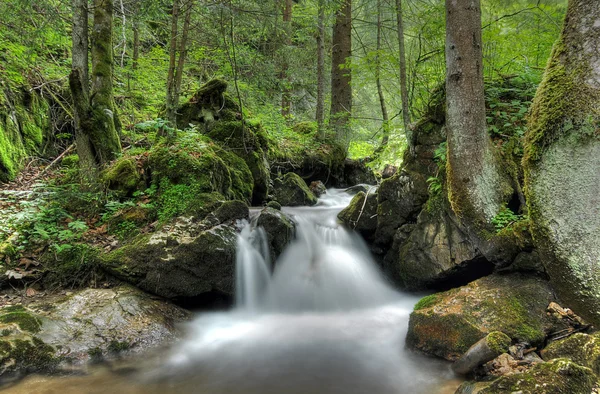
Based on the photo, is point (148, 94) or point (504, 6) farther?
point (148, 94)

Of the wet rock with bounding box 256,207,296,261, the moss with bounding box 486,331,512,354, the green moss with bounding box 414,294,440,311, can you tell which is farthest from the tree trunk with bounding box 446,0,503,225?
the wet rock with bounding box 256,207,296,261

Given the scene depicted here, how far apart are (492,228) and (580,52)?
A: 2.23m

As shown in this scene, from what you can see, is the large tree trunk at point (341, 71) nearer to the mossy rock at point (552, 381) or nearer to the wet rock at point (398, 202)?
the wet rock at point (398, 202)

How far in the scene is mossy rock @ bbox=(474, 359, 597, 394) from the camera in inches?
81.0

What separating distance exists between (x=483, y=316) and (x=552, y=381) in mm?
1389

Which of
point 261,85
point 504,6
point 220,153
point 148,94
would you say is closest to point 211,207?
point 220,153

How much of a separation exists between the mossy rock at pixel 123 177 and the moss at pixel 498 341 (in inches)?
205

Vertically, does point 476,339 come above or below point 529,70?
below

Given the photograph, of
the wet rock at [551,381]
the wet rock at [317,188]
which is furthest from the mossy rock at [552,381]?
the wet rock at [317,188]

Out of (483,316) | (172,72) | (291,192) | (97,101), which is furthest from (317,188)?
(483,316)

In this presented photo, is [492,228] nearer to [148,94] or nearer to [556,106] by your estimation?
[556,106]

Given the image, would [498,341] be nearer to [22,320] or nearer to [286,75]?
[22,320]

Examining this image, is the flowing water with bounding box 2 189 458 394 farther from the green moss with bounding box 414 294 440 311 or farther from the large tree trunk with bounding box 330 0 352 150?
the large tree trunk with bounding box 330 0 352 150

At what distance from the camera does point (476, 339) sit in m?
3.33
